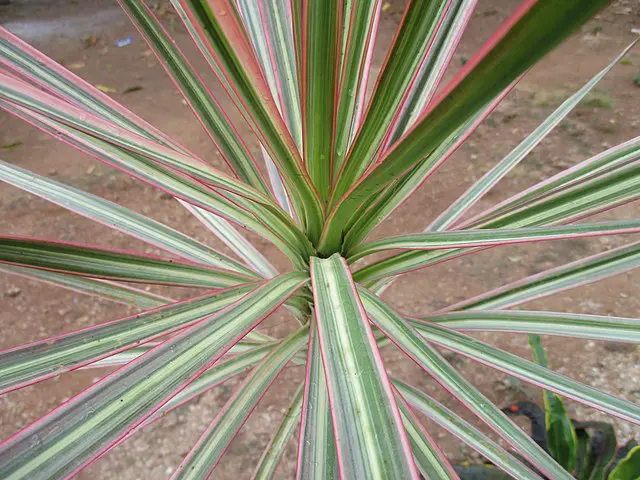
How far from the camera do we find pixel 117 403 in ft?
1.57

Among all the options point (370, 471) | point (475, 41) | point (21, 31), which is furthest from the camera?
point (21, 31)

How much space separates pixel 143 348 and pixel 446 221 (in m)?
0.55

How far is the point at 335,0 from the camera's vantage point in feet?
1.69

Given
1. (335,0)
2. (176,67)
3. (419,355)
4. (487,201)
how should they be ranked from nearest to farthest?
(335,0) → (419,355) → (176,67) → (487,201)

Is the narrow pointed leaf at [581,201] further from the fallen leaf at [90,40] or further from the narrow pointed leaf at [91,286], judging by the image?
the fallen leaf at [90,40]

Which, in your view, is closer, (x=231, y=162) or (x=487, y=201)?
(x=231, y=162)

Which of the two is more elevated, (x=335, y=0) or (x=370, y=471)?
(x=335, y=0)

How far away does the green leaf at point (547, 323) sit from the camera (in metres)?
0.75

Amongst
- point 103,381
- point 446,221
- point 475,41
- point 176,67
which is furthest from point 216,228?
point 475,41

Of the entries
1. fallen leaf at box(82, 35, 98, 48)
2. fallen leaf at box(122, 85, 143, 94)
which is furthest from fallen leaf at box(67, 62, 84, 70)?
fallen leaf at box(122, 85, 143, 94)

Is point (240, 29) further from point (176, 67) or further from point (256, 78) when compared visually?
point (176, 67)

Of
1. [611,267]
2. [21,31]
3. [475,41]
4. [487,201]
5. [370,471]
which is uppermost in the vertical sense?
[21,31]

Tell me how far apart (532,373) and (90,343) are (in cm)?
57

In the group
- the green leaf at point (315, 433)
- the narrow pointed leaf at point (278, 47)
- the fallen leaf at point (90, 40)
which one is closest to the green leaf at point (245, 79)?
the narrow pointed leaf at point (278, 47)
